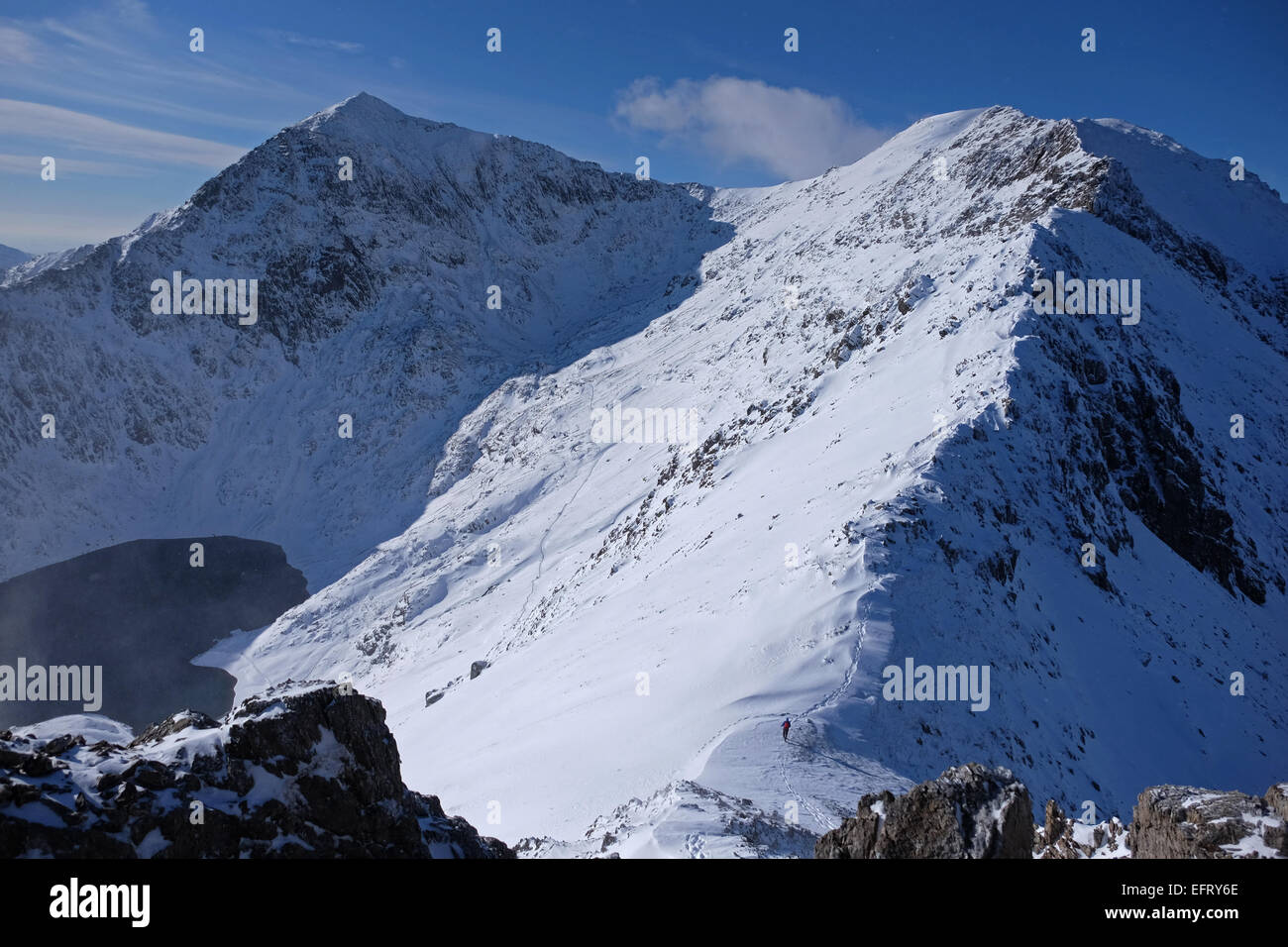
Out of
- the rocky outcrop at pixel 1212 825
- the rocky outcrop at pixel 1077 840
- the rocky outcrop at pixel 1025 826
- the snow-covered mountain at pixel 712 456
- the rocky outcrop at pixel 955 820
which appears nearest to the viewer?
the rocky outcrop at pixel 1212 825

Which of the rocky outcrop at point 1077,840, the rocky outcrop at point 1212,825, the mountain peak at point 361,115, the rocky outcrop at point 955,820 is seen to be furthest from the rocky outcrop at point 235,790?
the mountain peak at point 361,115

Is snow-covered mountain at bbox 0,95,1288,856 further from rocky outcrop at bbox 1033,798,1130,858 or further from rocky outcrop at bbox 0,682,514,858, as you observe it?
rocky outcrop at bbox 0,682,514,858

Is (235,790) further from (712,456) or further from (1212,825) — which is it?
(712,456)

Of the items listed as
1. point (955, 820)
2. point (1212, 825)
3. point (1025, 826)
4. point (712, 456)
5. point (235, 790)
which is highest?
point (712, 456)

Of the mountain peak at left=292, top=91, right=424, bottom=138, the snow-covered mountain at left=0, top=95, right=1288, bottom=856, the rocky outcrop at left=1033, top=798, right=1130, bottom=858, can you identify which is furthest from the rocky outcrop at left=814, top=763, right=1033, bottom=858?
the mountain peak at left=292, top=91, right=424, bottom=138

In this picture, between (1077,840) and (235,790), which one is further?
(1077,840)

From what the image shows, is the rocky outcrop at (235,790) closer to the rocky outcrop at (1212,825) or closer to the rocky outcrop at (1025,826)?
the rocky outcrop at (1025,826)

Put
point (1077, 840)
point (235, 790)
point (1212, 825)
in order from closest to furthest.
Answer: point (1212, 825) < point (235, 790) < point (1077, 840)

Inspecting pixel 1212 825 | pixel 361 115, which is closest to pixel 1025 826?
pixel 1212 825
